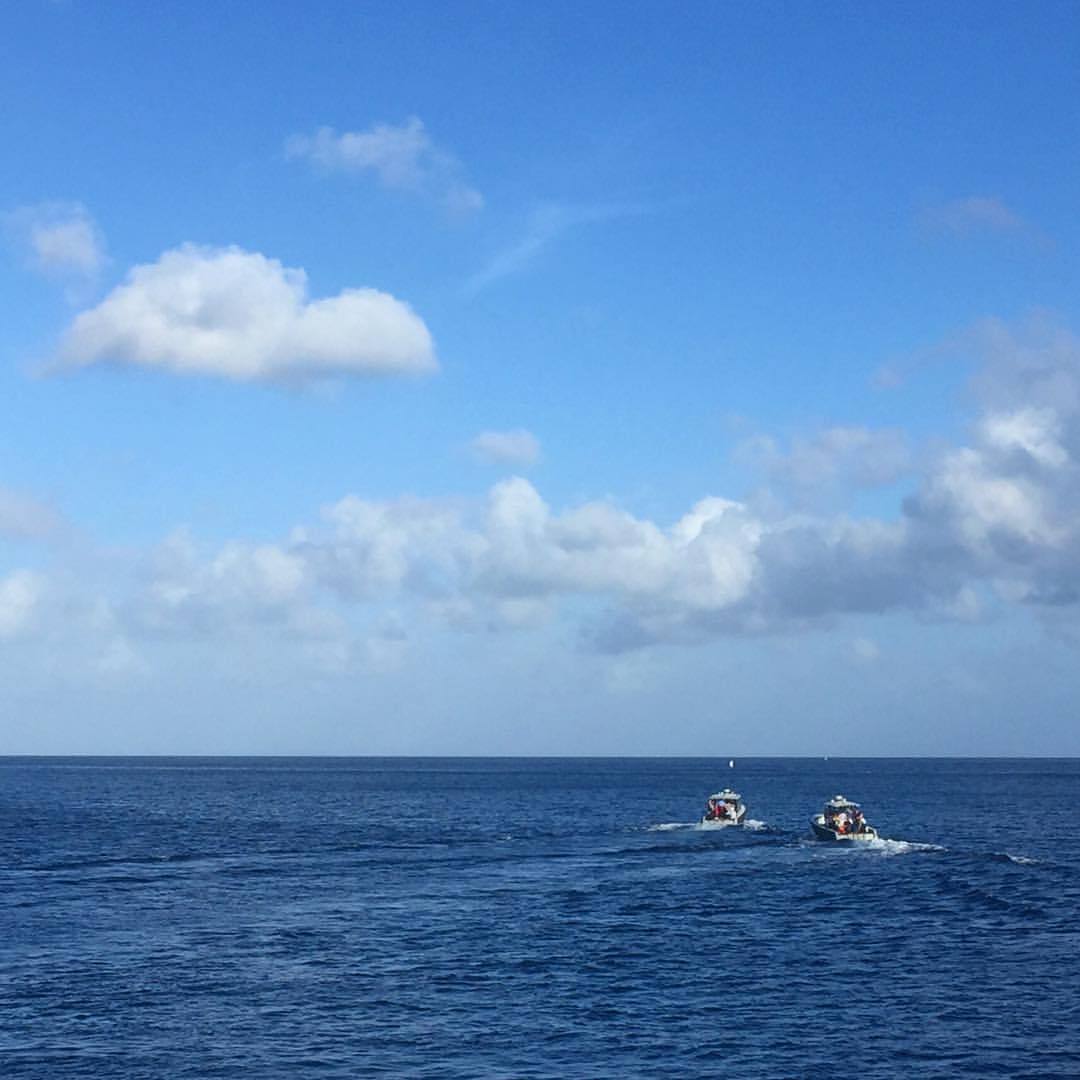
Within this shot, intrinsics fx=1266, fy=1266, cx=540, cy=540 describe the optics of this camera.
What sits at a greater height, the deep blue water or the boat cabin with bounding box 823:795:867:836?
the boat cabin with bounding box 823:795:867:836

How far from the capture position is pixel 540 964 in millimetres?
82062

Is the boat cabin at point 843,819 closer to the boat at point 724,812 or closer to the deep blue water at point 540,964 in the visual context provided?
the deep blue water at point 540,964

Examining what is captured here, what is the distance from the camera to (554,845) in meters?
153

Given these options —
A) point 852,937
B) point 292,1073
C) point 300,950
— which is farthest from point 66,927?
point 852,937

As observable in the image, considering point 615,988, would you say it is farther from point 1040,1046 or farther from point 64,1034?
point 64,1034

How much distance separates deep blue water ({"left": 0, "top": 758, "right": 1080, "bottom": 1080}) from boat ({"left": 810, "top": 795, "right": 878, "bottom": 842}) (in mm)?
10576

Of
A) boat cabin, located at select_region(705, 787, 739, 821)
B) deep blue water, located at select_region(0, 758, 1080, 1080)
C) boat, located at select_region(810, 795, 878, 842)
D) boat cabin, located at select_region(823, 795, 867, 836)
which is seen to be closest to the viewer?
deep blue water, located at select_region(0, 758, 1080, 1080)

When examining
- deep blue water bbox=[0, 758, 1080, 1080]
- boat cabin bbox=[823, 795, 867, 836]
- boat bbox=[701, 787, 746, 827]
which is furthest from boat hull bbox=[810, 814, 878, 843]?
boat bbox=[701, 787, 746, 827]

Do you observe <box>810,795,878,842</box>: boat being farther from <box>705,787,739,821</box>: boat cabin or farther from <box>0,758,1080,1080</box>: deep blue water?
<box>705,787,739,821</box>: boat cabin

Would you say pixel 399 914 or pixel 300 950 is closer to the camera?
pixel 300 950

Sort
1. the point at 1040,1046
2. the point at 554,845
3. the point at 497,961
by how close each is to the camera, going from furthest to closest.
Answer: the point at 554,845 → the point at 497,961 → the point at 1040,1046

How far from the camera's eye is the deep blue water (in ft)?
203

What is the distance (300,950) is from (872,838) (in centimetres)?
8887

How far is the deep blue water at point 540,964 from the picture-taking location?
61938 millimetres
